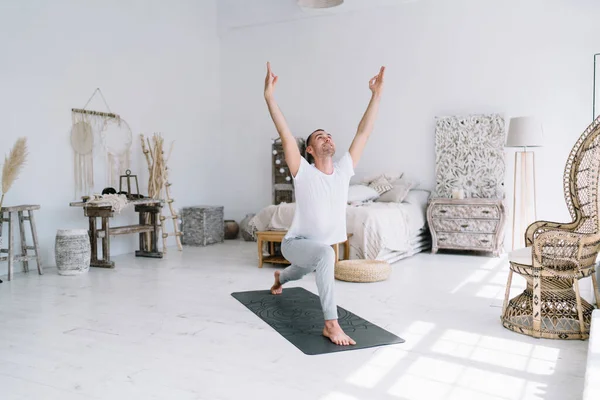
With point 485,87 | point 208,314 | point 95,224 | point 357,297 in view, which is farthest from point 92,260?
point 485,87

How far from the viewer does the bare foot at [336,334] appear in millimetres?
2992

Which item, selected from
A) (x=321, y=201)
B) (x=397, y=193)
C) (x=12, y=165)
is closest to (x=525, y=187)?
(x=397, y=193)

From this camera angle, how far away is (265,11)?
25.7ft

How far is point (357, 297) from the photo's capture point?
415 centimetres

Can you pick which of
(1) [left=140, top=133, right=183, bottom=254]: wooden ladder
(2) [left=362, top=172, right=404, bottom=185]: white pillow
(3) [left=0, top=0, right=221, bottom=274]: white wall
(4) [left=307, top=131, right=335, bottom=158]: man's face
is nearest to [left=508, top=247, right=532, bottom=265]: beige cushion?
(4) [left=307, top=131, right=335, bottom=158]: man's face

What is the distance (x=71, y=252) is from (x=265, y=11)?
452 cm

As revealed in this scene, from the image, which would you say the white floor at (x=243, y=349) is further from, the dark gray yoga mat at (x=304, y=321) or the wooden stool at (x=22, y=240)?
the wooden stool at (x=22, y=240)

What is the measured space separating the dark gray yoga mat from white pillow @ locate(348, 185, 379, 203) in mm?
1931

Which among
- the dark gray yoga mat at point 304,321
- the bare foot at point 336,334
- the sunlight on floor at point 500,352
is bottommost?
the sunlight on floor at point 500,352

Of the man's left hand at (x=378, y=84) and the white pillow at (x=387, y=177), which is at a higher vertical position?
the man's left hand at (x=378, y=84)

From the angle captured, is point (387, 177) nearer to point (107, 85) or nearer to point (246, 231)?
point (246, 231)

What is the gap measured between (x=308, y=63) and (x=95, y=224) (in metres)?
3.72

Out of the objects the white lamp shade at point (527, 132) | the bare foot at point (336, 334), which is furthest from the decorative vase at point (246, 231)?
the bare foot at point (336, 334)

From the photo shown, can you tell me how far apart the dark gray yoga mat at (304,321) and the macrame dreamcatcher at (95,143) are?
277cm
